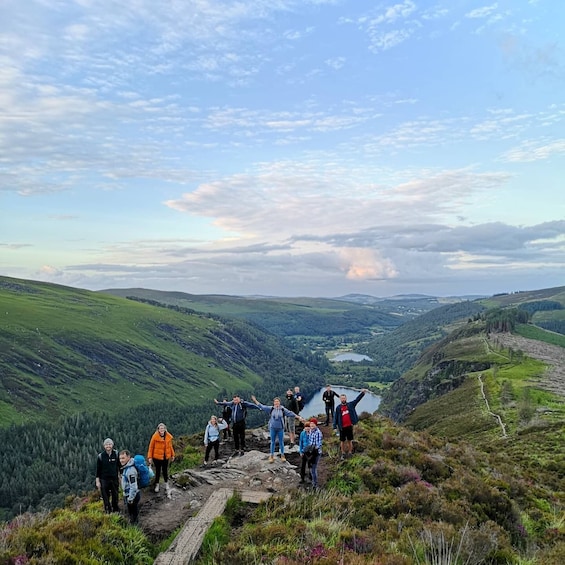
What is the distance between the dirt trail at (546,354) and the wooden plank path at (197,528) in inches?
3339

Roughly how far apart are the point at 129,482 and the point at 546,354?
503 feet

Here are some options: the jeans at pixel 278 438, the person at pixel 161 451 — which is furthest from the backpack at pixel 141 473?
the jeans at pixel 278 438

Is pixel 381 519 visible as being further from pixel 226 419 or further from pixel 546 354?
pixel 546 354

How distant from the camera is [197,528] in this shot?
13.7 meters

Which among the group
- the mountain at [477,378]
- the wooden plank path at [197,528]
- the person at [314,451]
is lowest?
the mountain at [477,378]

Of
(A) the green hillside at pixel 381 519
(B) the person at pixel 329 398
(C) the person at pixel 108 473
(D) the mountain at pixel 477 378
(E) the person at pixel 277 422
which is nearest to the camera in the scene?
(A) the green hillside at pixel 381 519

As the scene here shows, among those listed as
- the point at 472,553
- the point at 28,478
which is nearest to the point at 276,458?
the point at 472,553

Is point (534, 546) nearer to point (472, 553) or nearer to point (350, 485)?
point (472, 553)

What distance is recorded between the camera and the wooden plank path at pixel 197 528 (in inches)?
473

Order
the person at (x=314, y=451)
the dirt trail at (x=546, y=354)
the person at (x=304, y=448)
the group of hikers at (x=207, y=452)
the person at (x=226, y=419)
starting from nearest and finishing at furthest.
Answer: the group of hikers at (x=207, y=452) < the person at (x=314, y=451) < the person at (x=304, y=448) < the person at (x=226, y=419) < the dirt trail at (x=546, y=354)

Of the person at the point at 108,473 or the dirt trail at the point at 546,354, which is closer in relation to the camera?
the person at the point at 108,473

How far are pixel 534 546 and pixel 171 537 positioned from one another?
12.1 meters

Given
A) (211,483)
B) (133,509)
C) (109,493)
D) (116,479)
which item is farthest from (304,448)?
(109,493)

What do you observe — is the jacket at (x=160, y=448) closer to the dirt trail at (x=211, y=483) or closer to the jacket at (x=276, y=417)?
the dirt trail at (x=211, y=483)
